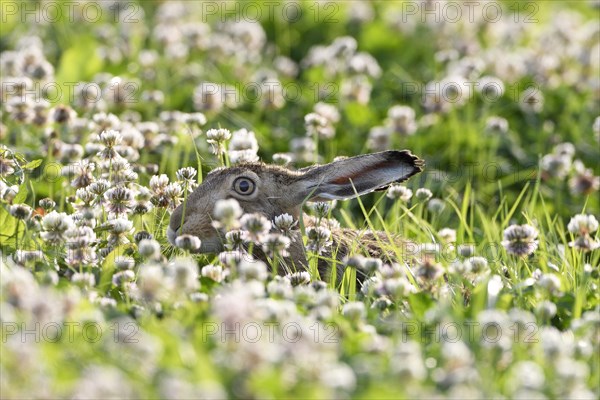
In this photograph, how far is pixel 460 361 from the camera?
12.7 feet

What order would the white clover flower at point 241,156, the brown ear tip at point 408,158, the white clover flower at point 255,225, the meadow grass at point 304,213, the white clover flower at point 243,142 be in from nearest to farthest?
1. the meadow grass at point 304,213
2. the white clover flower at point 255,225
3. the brown ear tip at point 408,158
4. the white clover flower at point 241,156
5. the white clover flower at point 243,142

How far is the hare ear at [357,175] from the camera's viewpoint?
21.0 ft

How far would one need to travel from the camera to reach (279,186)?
6.84m

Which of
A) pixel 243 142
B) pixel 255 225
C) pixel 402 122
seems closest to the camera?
pixel 255 225

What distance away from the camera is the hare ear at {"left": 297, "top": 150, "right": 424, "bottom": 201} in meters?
6.41

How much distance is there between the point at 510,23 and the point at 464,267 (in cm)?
828

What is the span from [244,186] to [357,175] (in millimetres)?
659

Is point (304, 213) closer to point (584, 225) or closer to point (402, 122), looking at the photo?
point (584, 225)

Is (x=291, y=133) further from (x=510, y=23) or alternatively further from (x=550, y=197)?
(x=510, y=23)

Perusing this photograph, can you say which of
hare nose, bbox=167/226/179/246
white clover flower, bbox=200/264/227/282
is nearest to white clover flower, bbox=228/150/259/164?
hare nose, bbox=167/226/179/246

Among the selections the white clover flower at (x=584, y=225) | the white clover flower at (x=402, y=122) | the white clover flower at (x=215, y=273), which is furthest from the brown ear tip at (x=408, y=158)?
the white clover flower at (x=402, y=122)

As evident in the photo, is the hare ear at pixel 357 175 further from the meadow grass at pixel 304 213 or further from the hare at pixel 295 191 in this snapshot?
the meadow grass at pixel 304 213

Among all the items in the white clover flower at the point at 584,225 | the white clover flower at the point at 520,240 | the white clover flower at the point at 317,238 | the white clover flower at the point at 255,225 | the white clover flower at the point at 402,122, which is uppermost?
the white clover flower at the point at 255,225

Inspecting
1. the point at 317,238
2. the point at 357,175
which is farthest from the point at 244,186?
the point at 317,238
